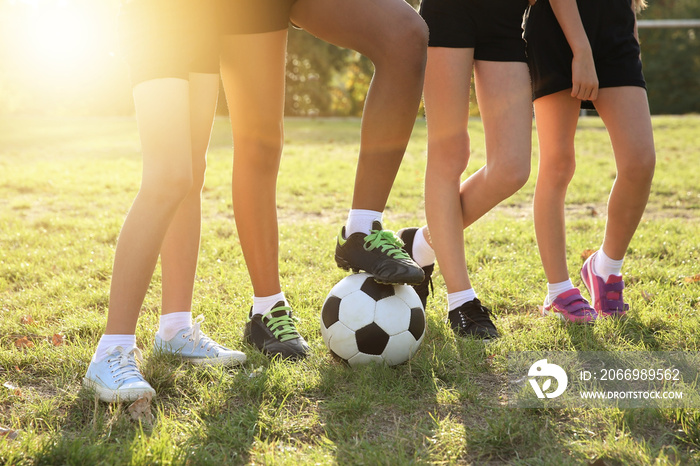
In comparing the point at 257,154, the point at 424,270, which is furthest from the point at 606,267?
the point at 257,154

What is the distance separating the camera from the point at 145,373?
2566 mm

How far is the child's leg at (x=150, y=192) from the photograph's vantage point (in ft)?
7.72

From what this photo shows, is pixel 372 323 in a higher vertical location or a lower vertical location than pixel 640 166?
lower

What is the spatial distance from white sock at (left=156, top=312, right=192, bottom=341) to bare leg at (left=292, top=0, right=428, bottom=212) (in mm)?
935

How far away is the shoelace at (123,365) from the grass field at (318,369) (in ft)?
0.40

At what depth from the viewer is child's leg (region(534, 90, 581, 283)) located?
11.0ft

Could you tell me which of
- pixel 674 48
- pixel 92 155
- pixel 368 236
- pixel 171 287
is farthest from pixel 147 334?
pixel 674 48

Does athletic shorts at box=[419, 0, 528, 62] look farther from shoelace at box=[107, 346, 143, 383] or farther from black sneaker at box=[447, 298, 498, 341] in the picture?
shoelace at box=[107, 346, 143, 383]

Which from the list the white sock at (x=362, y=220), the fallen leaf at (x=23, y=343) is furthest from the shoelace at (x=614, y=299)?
the fallen leaf at (x=23, y=343)

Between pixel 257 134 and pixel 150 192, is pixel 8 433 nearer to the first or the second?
pixel 150 192

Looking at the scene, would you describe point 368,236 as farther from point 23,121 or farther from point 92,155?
point 23,121

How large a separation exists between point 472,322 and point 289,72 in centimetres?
2333

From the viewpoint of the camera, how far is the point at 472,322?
3.06 meters

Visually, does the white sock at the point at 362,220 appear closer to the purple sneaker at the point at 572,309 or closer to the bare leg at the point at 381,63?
the bare leg at the point at 381,63
